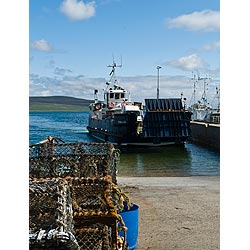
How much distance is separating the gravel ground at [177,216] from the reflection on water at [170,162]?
242 inches

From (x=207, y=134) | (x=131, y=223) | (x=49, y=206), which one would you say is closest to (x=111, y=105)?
(x=207, y=134)

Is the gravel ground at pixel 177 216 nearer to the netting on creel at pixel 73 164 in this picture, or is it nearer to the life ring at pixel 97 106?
the netting on creel at pixel 73 164

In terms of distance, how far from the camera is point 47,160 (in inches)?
109

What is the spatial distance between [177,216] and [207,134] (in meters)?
18.3

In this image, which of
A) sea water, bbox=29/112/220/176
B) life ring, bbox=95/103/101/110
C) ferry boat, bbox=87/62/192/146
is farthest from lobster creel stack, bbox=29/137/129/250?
life ring, bbox=95/103/101/110

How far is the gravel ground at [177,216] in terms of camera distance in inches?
122

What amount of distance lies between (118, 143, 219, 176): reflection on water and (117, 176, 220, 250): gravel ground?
20.1 ft

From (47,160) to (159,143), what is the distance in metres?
16.9

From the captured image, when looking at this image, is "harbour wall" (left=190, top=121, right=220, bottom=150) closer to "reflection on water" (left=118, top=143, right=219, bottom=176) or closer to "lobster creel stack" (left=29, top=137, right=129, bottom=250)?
"reflection on water" (left=118, top=143, right=219, bottom=176)

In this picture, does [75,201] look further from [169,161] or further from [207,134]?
[207,134]

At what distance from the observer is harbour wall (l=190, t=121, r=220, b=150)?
19.5m

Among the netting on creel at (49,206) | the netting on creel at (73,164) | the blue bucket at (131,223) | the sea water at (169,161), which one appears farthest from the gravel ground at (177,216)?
the sea water at (169,161)

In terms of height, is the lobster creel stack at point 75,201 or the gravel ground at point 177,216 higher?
the lobster creel stack at point 75,201
